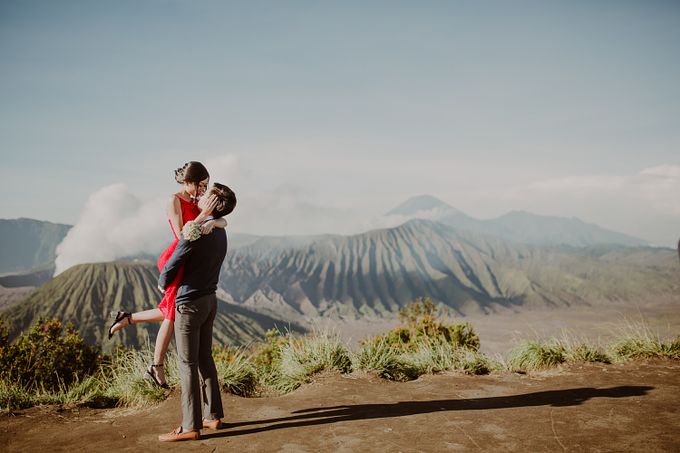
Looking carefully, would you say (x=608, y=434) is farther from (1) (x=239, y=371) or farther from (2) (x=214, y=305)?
(1) (x=239, y=371)

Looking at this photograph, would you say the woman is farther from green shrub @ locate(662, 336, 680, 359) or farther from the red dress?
green shrub @ locate(662, 336, 680, 359)

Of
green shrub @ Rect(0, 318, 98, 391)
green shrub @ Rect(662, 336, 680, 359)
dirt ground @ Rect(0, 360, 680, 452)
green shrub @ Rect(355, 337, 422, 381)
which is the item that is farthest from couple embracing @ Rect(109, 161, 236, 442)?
green shrub @ Rect(0, 318, 98, 391)

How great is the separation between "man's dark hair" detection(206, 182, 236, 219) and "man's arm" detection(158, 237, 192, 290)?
0.41 m

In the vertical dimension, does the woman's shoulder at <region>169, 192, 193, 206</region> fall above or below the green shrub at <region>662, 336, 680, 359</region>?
above

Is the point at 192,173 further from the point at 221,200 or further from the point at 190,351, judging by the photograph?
the point at 190,351

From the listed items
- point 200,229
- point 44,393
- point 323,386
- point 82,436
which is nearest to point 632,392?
point 323,386

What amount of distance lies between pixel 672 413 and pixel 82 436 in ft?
19.9

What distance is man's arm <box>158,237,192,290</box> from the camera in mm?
4195

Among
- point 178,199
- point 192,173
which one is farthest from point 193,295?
point 192,173

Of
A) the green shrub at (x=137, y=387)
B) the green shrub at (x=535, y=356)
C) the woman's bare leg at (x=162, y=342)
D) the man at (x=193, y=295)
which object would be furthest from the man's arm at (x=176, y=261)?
the green shrub at (x=535, y=356)

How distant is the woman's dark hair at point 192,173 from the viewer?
15.3 feet

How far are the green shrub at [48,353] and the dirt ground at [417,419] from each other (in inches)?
427

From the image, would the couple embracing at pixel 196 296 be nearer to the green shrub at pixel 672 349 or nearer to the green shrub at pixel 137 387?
the green shrub at pixel 137 387

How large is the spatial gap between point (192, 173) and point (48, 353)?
1613 centimetres
